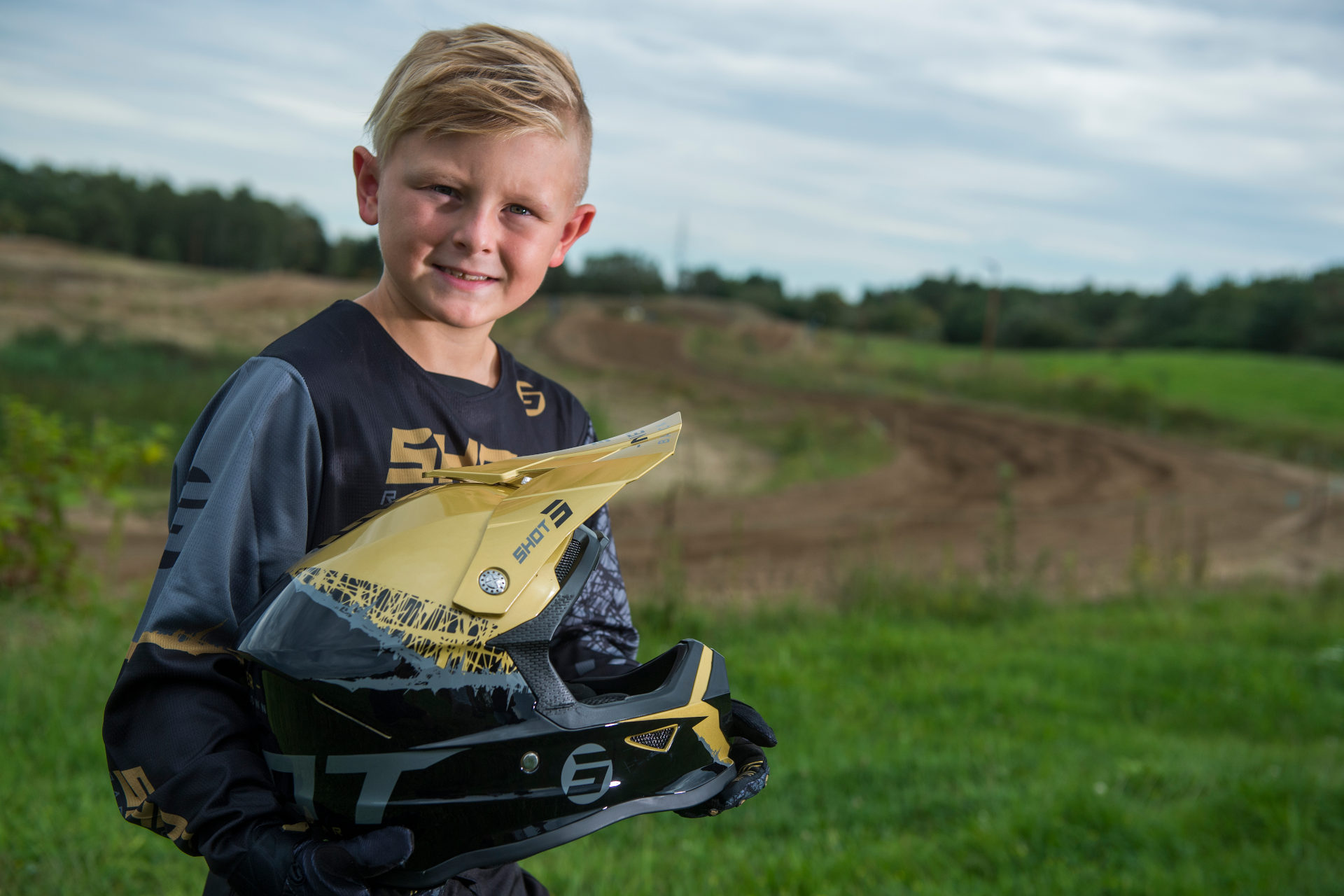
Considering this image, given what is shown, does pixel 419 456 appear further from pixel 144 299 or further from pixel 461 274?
pixel 144 299

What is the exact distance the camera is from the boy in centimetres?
124

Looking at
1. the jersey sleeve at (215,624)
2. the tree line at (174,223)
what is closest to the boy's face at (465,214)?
the jersey sleeve at (215,624)

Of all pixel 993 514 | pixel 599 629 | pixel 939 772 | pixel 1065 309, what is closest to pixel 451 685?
pixel 599 629

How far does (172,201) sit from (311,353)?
82164 mm

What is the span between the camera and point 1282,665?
6949 mm

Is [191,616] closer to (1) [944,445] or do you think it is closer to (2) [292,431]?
(2) [292,431]

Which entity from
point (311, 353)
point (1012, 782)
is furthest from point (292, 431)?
point (1012, 782)

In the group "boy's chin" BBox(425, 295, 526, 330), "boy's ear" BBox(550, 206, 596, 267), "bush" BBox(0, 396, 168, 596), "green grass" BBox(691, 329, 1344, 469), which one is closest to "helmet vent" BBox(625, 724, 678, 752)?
"boy's chin" BBox(425, 295, 526, 330)

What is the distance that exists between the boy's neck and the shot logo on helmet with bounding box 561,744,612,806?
73 centimetres

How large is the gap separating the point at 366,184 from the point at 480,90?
1.02 feet

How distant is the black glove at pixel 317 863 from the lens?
1153mm

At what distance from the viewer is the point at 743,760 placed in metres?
1.50

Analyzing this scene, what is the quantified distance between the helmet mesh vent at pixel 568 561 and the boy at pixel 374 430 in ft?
1.15

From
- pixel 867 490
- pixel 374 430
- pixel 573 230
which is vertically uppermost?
pixel 573 230
